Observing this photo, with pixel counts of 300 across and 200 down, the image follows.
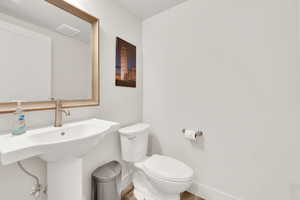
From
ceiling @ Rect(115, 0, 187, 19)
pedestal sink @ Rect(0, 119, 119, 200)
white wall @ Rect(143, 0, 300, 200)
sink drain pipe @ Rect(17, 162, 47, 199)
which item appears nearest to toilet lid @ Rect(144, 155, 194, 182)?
white wall @ Rect(143, 0, 300, 200)

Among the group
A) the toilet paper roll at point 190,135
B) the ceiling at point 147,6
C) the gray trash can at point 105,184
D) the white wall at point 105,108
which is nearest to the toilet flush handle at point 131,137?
the white wall at point 105,108

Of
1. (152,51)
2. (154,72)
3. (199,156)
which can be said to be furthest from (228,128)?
(152,51)

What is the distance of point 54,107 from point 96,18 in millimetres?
882

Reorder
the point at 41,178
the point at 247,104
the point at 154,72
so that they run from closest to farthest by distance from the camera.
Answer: the point at 41,178 < the point at 247,104 < the point at 154,72

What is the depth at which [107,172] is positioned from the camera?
115cm

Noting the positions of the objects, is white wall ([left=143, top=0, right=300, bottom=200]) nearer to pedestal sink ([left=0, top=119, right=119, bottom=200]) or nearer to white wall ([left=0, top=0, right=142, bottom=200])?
white wall ([left=0, top=0, right=142, bottom=200])

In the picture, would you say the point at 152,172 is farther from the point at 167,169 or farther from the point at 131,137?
the point at 131,137

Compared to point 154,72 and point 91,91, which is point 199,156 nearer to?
point 154,72

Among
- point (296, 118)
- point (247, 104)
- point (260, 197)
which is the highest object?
point (247, 104)

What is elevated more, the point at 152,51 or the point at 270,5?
the point at 270,5

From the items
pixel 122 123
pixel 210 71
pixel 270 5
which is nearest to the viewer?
pixel 270 5

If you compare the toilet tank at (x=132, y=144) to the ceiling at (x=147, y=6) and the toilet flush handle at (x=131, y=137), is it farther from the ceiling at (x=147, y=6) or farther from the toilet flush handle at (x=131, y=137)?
the ceiling at (x=147, y=6)

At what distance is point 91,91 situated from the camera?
4.02 feet

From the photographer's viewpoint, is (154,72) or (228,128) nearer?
(228,128)
